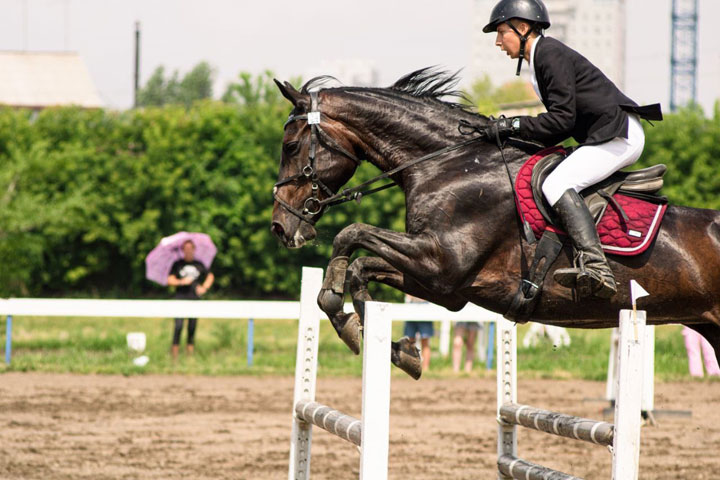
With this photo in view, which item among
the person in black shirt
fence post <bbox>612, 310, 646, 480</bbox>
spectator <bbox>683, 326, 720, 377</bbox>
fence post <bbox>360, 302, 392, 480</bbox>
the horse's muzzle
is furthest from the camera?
the person in black shirt

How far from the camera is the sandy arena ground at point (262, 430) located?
305 inches

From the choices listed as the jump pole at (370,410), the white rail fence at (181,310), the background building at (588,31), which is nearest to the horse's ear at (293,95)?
the jump pole at (370,410)

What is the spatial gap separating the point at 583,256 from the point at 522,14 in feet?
4.49

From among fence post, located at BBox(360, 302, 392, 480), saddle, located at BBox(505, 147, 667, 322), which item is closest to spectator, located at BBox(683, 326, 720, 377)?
saddle, located at BBox(505, 147, 667, 322)

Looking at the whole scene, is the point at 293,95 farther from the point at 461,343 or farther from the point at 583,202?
the point at 461,343

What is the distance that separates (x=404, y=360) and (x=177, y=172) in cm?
1808

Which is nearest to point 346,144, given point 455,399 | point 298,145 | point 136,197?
point 298,145

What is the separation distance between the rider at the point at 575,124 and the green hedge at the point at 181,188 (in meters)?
15.6

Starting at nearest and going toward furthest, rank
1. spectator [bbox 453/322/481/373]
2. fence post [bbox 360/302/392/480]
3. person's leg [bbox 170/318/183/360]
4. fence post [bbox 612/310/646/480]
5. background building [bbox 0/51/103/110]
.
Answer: fence post [bbox 612/310/646/480] < fence post [bbox 360/302/392/480] < spectator [bbox 453/322/481/373] < person's leg [bbox 170/318/183/360] < background building [bbox 0/51/103/110]

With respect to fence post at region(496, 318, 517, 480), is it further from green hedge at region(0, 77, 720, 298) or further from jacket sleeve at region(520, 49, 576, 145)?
green hedge at region(0, 77, 720, 298)

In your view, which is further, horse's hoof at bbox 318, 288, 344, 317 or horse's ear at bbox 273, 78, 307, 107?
horse's ear at bbox 273, 78, 307, 107

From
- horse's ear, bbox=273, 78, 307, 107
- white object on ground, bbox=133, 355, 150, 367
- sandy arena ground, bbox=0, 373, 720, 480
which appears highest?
horse's ear, bbox=273, 78, 307, 107

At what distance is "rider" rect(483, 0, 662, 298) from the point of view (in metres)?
5.08

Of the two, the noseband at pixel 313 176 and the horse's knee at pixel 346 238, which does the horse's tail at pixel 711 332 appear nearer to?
the horse's knee at pixel 346 238
